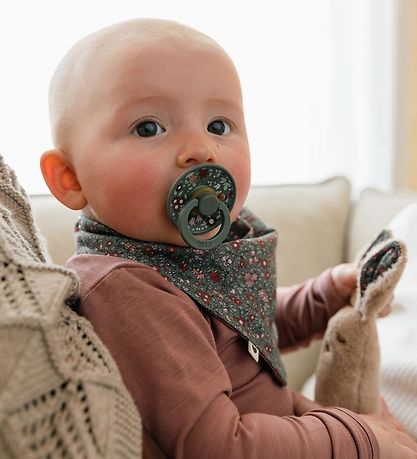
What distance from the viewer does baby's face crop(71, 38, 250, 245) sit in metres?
0.68

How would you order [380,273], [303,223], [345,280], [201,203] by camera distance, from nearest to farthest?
[201,203] → [380,273] → [345,280] → [303,223]

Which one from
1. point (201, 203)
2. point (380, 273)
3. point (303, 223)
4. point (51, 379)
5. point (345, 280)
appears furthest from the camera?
point (303, 223)

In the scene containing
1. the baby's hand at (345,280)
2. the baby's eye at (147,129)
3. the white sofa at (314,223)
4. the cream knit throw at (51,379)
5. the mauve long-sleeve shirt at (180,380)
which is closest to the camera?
the cream knit throw at (51,379)

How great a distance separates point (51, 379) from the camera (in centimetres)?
49

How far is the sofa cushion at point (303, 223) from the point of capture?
4.39ft

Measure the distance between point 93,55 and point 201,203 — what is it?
0.22m

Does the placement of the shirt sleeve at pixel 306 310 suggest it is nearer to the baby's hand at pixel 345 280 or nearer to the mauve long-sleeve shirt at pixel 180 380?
the baby's hand at pixel 345 280

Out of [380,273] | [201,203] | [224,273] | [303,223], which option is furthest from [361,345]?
[303,223]

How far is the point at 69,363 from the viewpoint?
507 millimetres

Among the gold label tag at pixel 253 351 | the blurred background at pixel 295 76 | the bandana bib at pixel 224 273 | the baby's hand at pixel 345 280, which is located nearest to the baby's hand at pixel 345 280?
the baby's hand at pixel 345 280

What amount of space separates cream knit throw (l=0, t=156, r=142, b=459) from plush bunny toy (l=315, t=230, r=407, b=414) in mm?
392

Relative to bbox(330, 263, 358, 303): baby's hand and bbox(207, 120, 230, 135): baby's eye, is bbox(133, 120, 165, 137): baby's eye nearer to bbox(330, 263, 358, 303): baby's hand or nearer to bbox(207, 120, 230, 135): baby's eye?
bbox(207, 120, 230, 135): baby's eye

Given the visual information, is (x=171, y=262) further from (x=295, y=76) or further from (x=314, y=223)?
(x=295, y=76)

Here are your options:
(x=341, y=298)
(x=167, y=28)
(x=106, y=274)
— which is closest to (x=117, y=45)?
(x=167, y=28)
